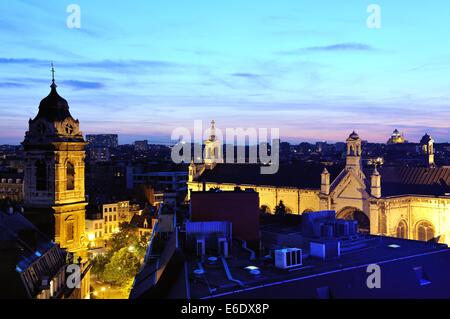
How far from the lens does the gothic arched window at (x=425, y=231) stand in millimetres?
48597

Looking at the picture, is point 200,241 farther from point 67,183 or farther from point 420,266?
point 67,183

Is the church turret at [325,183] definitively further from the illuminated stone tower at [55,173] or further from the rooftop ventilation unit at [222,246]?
the rooftop ventilation unit at [222,246]

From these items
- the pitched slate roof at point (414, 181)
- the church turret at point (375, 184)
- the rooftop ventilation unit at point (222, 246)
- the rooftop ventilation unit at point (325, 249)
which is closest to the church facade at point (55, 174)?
the rooftop ventilation unit at point (222, 246)

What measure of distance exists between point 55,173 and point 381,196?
3098cm

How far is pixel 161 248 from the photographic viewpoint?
100ft

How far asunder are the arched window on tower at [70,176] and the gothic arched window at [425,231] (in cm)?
3289

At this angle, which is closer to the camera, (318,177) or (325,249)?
(325,249)

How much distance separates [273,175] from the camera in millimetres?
71000

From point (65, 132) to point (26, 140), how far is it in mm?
2769

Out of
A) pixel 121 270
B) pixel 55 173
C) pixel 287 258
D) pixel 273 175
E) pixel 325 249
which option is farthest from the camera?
pixel 273 175

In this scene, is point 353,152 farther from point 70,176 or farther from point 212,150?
point 212,150

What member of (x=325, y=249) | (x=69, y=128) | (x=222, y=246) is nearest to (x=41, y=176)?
(x=69, y=128)

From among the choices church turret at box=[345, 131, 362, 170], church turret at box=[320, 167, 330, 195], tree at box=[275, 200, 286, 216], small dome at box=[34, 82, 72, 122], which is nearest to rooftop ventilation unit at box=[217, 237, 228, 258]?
small dome at box=[34, 82, 72, 122]

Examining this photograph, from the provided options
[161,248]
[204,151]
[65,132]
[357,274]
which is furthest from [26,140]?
[204,151]
